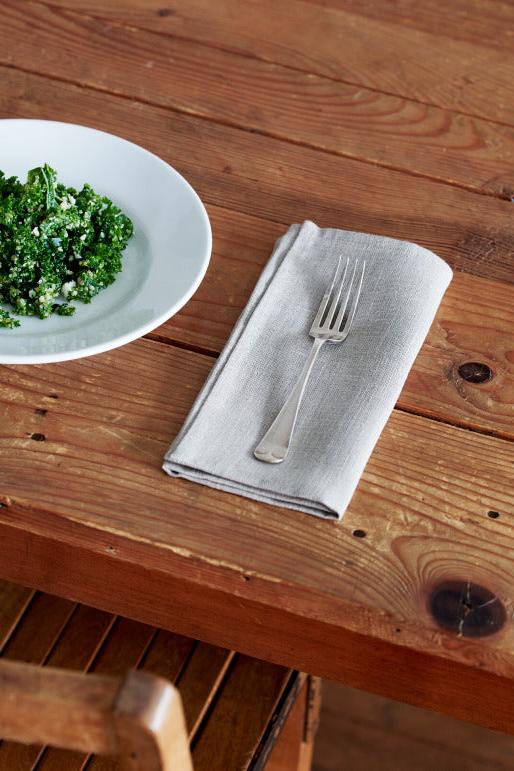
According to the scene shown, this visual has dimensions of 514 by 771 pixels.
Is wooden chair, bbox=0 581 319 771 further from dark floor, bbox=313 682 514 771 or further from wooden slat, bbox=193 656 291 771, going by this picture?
dark floor, bbox=313 682 514 771

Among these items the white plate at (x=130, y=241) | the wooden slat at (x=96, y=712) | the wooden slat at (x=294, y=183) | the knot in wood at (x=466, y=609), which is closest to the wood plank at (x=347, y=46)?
the wooden slat at (x=294, y=183)

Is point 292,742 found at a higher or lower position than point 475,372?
lower

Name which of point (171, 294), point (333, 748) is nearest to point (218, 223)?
point (171, 294)

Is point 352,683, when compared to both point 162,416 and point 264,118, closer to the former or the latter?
point 162,416

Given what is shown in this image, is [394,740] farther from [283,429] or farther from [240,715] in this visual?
[283,429]

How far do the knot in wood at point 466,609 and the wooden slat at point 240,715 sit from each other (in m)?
0.36

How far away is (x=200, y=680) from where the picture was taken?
99 cm

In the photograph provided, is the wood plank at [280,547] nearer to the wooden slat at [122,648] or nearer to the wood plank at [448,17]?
the wooden slat at [122,648]

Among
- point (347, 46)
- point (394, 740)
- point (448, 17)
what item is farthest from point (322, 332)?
point (394, 740)

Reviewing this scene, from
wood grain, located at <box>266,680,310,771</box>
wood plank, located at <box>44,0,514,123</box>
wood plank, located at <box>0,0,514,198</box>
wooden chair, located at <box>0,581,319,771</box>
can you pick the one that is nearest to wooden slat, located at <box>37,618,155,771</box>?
wooden chair, located at <box>0,581,319,771</box>

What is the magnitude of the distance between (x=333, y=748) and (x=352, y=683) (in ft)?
3.51

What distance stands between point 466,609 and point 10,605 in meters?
0.54

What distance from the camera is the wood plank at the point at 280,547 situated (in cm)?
69

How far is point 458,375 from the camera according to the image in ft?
2.82
